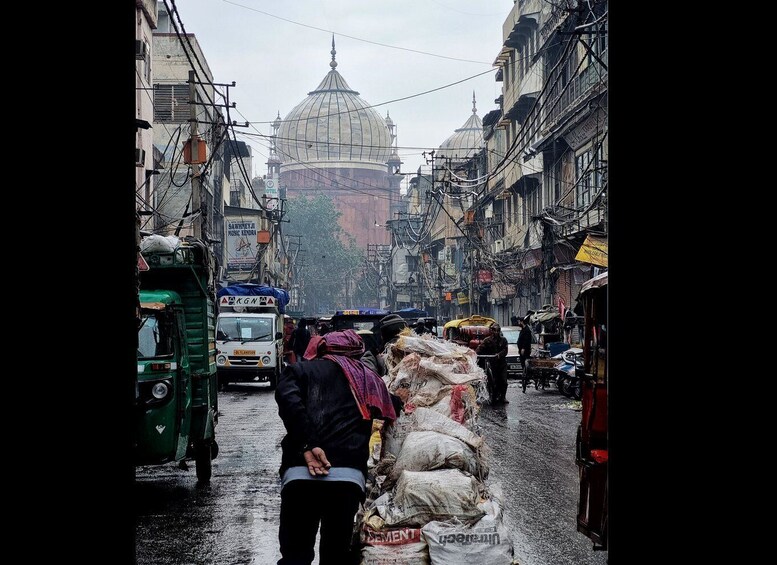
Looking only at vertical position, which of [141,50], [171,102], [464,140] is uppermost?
[464,140]

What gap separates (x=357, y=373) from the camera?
5.82 meters

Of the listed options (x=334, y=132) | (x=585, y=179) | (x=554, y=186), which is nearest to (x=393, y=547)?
(x=585, y=179)

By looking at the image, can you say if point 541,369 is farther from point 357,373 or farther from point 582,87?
point 357,373

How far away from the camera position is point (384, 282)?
11612 centimetres

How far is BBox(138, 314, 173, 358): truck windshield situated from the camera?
10477 millimetres

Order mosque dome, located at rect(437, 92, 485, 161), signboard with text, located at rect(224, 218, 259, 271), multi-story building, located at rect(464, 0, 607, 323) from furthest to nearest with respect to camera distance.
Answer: mosque dome, located at rect(437, 92, 485, 161) → signboard with text, located at rect(224, 218, 259, 271) → multi-story building, located at rect(464, 0, 607, 323)

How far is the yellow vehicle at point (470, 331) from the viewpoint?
84.5 feet

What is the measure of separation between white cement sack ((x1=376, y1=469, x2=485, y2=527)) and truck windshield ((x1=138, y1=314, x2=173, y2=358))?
4.56m

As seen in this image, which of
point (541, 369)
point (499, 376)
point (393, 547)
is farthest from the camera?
point (541, 369)

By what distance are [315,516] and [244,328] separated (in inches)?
883

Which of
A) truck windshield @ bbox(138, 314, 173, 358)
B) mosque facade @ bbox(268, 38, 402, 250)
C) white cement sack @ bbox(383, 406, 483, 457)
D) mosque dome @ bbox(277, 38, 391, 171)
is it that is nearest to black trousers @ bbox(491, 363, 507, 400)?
truck windshield @ bbox(138, 314, 173, 358)

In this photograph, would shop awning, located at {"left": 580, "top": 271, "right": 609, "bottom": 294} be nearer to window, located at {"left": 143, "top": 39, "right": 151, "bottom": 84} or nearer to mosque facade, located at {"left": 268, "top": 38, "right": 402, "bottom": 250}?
window, located at {"left": 143, "top": 39, "right": 151, "bottom": 84}

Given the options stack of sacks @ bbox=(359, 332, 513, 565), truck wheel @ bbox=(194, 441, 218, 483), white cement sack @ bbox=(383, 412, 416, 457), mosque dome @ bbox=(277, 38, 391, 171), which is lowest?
truck wheel @ bbox=(194, 441, 218, 483)

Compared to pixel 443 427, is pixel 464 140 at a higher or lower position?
higher
